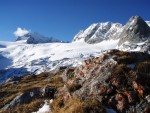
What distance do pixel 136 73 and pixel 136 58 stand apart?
14.5 feet

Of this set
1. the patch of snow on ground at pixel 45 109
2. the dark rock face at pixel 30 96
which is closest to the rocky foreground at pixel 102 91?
the dark rock face at pixel 30 96

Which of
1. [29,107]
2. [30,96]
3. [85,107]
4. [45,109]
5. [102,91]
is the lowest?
[85,107]

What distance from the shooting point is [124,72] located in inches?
1068

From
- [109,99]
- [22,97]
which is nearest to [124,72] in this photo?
[109,99]

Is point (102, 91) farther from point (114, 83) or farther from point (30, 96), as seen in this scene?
point (30, 96)

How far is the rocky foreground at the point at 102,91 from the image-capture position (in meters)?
23.8

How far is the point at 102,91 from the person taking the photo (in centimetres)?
2605

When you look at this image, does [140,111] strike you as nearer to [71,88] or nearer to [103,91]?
[103,91]

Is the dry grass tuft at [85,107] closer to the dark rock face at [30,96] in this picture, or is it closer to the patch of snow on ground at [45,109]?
the patch of snow on ground at [45,109]

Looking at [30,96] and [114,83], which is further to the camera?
[30,96]

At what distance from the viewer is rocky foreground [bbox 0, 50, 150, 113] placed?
23.8 metres

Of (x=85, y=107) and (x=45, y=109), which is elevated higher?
(x=45, y=109)

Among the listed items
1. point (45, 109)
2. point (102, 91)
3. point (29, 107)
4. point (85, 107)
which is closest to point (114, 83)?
point (102, 91)

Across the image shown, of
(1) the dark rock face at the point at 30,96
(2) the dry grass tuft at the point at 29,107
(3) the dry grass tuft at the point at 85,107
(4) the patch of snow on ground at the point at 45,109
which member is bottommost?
(3) the dry grass tuft at the point at 85,107
